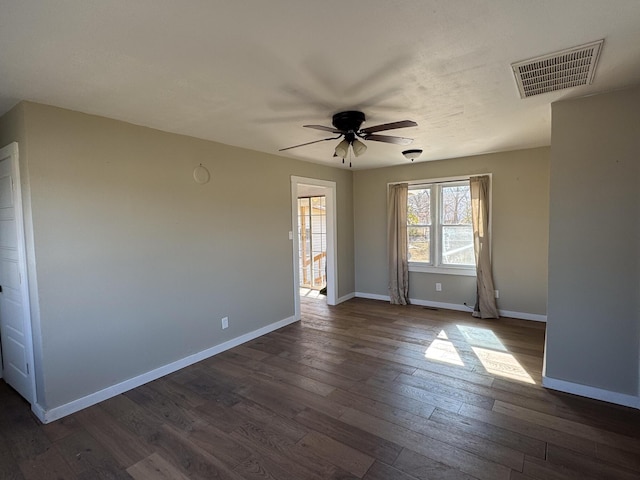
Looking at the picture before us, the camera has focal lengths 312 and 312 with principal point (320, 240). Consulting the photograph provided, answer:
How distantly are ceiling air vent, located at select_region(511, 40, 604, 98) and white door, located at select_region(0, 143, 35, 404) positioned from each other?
3.73 meters

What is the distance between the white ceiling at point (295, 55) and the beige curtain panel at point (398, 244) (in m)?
2.57

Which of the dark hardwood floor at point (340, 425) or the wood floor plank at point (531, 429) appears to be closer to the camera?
the dark hardwood floor at point (340, 425)

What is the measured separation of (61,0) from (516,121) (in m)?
3.52

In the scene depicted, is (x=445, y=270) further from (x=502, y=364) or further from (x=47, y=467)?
(x=47, y=467)

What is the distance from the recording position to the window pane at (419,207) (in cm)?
535

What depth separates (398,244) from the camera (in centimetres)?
551

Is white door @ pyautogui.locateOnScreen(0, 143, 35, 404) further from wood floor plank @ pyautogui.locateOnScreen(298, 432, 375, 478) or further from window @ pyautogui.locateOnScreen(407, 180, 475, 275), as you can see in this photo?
window @ pyautogui.locateOnScreen(407, 180, 475, 275)

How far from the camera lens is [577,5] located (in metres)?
1.41

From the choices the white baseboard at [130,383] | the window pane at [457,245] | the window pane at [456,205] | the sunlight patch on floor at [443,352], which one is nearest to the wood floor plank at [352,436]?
the sunlight patch on floor at [443,352]

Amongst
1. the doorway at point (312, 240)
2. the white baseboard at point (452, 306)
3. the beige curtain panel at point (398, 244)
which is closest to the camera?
the white baseboard at point (452, 306)

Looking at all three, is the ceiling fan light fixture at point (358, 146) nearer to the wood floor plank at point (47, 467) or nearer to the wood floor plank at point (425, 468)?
the wood floor plank at point (425, 468)

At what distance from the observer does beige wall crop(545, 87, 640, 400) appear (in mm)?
2393

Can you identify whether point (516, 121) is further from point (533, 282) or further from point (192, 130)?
point (192, 130)

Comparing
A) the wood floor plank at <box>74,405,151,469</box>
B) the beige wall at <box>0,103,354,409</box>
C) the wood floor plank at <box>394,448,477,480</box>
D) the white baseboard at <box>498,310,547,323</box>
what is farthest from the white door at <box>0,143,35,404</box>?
the white baseboard at <box>498,310,547,323</box>
